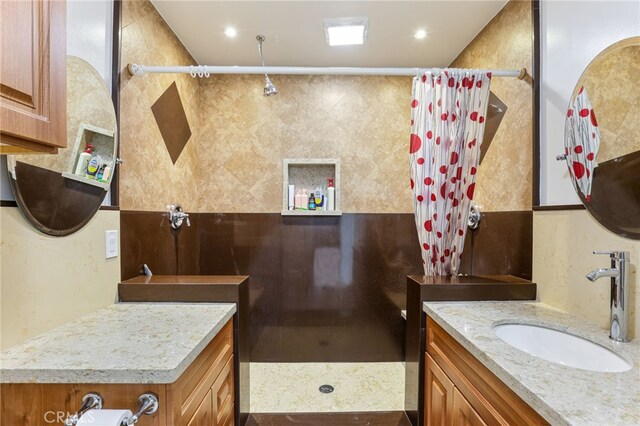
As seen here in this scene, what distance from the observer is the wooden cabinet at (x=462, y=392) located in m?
0.93

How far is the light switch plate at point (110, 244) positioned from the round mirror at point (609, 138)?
88.7 inches

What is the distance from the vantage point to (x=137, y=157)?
185 centimetres

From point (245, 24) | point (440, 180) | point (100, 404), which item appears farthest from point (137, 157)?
point (440, 180)

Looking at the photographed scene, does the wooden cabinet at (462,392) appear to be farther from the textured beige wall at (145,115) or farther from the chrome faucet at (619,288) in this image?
the textured beige wall at (145,115)

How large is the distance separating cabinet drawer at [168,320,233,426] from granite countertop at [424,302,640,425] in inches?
39.0

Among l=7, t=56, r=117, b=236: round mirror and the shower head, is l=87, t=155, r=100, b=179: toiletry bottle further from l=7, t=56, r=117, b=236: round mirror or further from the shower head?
the shower head

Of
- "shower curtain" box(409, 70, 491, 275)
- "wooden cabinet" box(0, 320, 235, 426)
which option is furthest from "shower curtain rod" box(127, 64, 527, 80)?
"wooden cabinet" box(0, 320, 235, 426)

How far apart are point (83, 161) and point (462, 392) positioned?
74.9 inches

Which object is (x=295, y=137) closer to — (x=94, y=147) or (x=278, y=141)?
(x=278, y=141)

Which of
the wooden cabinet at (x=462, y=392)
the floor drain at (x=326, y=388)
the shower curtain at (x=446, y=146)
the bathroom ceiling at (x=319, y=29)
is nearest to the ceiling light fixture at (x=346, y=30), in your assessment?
the bathroom ceiling at (x=319, y=29)

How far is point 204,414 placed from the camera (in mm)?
1241

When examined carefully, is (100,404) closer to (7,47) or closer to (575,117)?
(7,47)

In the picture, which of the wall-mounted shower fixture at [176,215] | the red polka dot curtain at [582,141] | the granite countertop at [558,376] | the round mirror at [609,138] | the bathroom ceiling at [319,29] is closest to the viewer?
the granite countertop at [558,376]

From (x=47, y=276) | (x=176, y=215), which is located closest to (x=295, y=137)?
(x=176, y=215)
